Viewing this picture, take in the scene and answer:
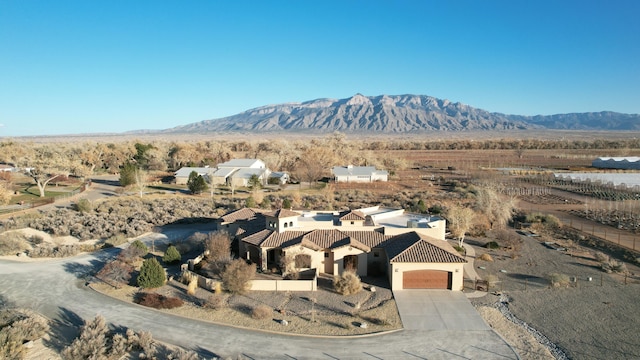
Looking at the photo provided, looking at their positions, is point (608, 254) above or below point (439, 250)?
below

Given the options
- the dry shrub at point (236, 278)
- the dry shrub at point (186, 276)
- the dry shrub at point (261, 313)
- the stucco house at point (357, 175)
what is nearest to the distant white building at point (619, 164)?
the stucco house at point (357, 175)

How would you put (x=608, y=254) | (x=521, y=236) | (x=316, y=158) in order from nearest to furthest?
1. (x=608, y=254)
2. (x=521, y=236)
3. (x=316, y=158)

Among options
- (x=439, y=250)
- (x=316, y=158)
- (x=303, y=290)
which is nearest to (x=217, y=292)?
(x=303, y=290)

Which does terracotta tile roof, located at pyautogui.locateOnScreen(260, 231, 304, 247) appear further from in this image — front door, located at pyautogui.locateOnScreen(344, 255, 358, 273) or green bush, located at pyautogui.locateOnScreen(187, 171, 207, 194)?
green bush, located at pyautogui.locateOnScreen(187, 171, 207, 194)

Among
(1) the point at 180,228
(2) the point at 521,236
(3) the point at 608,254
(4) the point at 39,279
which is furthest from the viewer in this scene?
(1) the point at 180,228

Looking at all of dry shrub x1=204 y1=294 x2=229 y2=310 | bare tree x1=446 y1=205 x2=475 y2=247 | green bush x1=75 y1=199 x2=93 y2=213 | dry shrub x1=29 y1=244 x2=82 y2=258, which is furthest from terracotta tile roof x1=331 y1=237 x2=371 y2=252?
green bush x1=75 y1=199 x2=93 y2=213

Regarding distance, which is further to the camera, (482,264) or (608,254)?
(608,254)

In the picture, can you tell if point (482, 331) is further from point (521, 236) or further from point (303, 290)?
point (521, 236)
